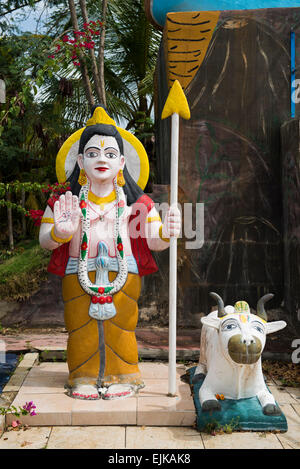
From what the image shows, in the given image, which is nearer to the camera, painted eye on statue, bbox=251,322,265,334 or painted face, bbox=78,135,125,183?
painted eye on statue, bbox=251,322,265,334

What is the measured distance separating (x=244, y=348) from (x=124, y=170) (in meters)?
1.86

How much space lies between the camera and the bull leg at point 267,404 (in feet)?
11.8

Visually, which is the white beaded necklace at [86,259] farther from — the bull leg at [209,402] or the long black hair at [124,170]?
the bull leg at [209,402]

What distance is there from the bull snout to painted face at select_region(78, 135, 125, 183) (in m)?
1.69

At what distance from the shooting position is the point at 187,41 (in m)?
6.24

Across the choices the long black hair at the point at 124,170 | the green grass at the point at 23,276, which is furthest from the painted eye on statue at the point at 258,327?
the green grass at the point at 23,276

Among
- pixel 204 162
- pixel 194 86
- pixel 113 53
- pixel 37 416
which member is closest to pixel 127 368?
pixel 37 416

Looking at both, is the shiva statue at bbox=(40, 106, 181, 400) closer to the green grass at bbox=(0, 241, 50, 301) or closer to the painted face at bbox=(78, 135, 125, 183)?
the painted face at bbox=(78, 135, 125, 183)

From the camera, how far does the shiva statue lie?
4.06 meters

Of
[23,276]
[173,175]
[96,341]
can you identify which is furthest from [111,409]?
[23,276]

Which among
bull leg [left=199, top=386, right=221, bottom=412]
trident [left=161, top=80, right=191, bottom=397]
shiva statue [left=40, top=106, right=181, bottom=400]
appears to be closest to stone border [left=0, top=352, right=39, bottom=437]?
shiva statue [left=40, top=106, right=181, bottom=400]

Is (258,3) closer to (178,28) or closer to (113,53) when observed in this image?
(178,28)

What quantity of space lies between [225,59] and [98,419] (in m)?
4.66

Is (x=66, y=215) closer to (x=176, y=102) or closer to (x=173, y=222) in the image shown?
(x=173, y=222)
